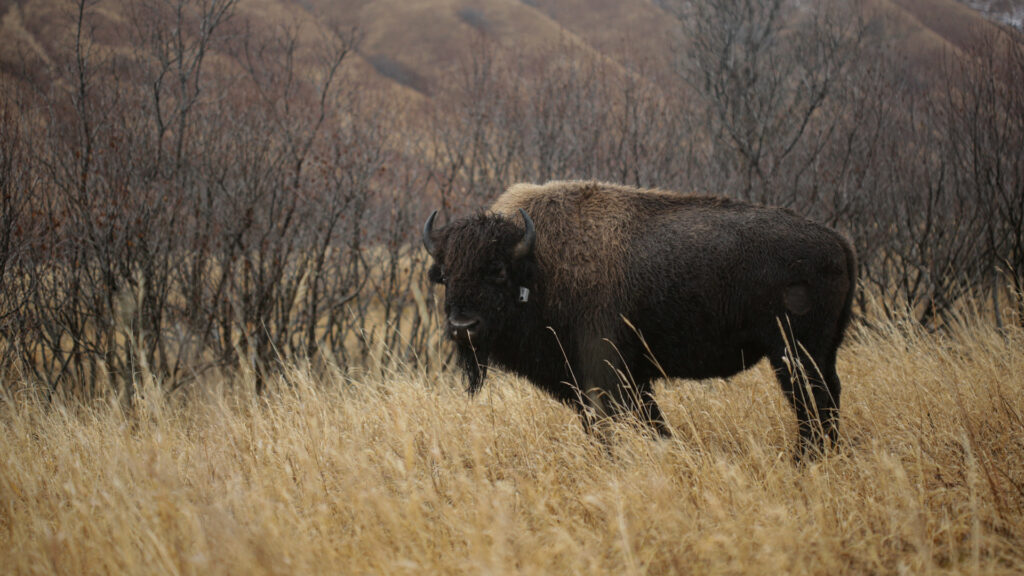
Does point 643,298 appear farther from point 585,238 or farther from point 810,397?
point 810,397

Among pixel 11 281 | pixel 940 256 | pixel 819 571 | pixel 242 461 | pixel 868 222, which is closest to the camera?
pixel 819 571

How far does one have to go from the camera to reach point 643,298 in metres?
4.27

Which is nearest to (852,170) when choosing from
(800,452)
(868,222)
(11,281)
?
(868,222)

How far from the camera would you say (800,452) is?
4.01 metres

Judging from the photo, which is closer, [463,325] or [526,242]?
[463,325]

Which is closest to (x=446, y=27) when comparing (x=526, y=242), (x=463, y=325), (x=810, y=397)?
(x=526, y=242)

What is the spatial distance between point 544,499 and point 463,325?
143 cm

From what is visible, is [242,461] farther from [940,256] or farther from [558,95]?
[940,256]

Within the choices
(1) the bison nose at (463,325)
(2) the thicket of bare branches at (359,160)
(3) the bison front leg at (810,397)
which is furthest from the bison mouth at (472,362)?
(2) the thicket of bare branches at (359,160)

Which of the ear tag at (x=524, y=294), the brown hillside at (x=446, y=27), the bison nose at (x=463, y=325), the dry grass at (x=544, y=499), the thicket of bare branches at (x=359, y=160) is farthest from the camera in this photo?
the brown hillside at (x=446, y=27)

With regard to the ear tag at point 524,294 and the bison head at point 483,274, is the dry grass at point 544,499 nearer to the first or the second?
the bison head at point 483,274

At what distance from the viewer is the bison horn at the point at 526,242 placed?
13.7 feet

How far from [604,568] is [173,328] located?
787 cm

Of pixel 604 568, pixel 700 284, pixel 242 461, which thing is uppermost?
pixel 700 284
